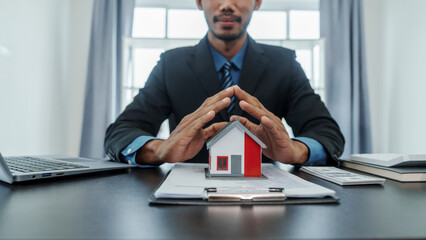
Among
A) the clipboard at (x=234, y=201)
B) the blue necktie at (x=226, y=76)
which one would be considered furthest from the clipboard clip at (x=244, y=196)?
the blue necktie at (x=226, y=76)

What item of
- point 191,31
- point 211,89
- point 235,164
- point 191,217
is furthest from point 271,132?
point 191,31

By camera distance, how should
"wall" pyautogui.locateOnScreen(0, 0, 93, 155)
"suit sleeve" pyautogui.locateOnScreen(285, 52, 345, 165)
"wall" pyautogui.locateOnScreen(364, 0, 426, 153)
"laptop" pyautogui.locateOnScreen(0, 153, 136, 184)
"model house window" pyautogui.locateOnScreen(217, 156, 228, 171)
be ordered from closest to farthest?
"laptop" pyautogui.locateOnScreen(0, 153, 136, 184) < "model house window" pyautogui.locateOnScreen(217, 156, 228, 171) < "suit sleeve" pyautogui.locateOnScreen(285, 52, 345, 165) < "wall" pyautogui.locateOnScreen(0, 0, 93, 155) < "wall" pyautogui.locateOnScreen(364, 0, 426, 153)

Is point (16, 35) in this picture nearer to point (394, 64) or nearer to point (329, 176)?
point (329, 176)

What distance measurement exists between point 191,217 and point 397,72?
9.29ft

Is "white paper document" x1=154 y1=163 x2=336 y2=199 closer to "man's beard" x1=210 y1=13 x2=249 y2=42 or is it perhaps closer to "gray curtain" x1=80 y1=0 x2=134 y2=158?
"man's beard" x1=210 y1=13 x2=249 y2=42

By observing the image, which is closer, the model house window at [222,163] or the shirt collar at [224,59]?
the model house window at [222,163]

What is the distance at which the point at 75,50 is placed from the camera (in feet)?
→ 9.86

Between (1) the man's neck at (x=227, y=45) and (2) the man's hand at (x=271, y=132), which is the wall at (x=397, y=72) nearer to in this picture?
(1) the man's neck at (x=227, y=45)

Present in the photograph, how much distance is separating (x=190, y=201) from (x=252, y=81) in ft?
3.21

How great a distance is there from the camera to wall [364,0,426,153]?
231 centimetres

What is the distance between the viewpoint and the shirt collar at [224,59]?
4.68 ft

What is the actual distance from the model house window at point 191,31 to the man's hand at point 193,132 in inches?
83.7

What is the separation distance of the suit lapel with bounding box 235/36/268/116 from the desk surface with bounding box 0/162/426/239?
847mm

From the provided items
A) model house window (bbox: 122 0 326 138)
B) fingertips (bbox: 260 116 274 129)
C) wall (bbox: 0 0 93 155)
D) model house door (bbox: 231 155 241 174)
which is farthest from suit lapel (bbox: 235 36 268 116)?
model house window (bbox: 122 0 326 138)
